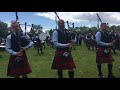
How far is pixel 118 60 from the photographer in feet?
36.4

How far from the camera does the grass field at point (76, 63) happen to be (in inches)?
436

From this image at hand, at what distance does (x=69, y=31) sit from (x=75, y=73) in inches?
47.2

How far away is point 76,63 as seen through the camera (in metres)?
11.5

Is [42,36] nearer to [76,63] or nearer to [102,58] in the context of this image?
[76,63]

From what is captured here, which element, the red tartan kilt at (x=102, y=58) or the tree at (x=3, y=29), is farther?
the red tartan kilt at (x=102, y=58)

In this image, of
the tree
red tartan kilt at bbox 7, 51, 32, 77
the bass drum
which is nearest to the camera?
red tartan kilt at bbox 7, 51, 32, 77

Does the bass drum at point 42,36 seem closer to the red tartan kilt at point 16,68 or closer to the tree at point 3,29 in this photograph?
the tree at point 3,29

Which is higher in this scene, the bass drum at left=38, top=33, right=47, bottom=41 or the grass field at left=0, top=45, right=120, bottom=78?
the bass drum at left=38, top=33, right=47, bottom=41

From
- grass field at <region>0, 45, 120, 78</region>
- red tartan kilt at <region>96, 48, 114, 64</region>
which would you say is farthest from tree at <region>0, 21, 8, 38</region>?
red tartan kilt at <region>96, 48, 114, 64</region>

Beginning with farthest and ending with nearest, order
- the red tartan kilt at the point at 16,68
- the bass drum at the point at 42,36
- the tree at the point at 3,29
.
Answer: the bass drum at the point at 42,36 → the tree at the point at 3,29 → the red tartan kilt at the point at 16,68

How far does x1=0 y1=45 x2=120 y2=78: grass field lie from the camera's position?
11.1 m

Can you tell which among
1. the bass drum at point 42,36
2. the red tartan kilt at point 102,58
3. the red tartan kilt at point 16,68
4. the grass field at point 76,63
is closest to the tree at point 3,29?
the grass field at point 76,63

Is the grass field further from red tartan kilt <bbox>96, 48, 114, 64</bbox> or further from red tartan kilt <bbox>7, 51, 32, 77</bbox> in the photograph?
red tartan kilt <bbox>7, 51, 32, 77</bbox>

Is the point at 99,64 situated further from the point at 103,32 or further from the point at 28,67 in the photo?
the point at 28,67
